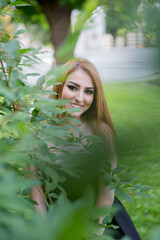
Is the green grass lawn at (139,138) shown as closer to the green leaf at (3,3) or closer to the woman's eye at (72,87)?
the woman's eye at (72,87)

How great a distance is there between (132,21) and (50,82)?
0.50 meters

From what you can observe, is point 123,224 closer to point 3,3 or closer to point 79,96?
point 79,96

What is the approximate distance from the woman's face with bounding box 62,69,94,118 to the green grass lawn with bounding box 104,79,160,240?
0.33ft

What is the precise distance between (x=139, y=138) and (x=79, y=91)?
1.09 meters

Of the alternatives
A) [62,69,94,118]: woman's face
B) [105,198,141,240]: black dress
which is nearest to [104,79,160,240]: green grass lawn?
[62,69,94,118]: woman's face

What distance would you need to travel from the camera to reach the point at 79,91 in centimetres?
143

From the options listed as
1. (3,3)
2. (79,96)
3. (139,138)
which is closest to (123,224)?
(79,96)

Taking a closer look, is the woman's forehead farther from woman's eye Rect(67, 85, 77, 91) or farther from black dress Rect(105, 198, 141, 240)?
black dress Rect(105, 198, 141, 240)

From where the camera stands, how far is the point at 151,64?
217 mm

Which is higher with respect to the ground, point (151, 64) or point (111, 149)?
point (151, 64)

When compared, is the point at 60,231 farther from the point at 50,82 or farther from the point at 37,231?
the point at 50,82

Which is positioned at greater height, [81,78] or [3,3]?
[3,3]

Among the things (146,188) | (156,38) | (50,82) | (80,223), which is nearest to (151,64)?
(156,38)

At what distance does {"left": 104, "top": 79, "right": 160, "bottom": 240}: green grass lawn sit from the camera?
346 mm
